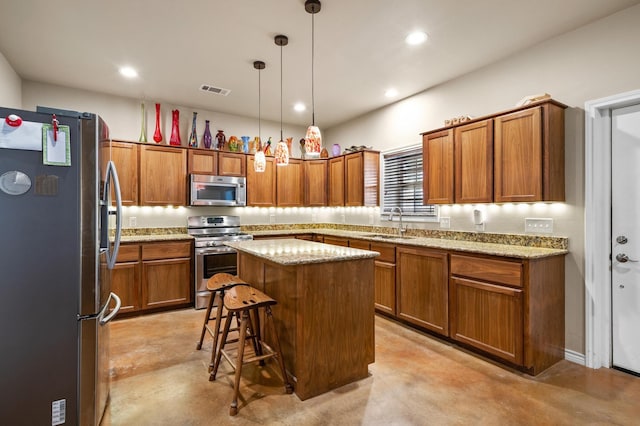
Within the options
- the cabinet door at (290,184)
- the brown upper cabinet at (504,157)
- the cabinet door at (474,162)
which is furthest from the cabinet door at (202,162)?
the cabinet door at (474,162)

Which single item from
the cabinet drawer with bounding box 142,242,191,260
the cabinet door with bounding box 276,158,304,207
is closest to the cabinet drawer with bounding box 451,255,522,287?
the cabinet door with bounding box 276,158,304,207

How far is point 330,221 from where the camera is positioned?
6.00 metres

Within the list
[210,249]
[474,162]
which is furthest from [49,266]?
[474,162]

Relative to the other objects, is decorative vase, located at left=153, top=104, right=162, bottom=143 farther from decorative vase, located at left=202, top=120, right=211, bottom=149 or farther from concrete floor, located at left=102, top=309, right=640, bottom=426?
concrete floor, located at left=102, top=309, right=640, bottom=426

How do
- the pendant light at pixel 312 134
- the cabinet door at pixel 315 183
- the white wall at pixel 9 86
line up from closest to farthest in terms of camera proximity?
the pendant light at pixel 312 134 < the white wall at pixel 9 86 < the cabinet door at pixel 315 183

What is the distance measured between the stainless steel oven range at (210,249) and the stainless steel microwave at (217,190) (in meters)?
0.29

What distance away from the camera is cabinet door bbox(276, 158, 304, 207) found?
5.42m

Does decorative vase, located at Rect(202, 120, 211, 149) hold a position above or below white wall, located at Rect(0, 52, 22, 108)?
below

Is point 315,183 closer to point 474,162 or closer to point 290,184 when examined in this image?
point 290,184

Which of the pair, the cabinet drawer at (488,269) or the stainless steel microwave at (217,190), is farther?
the stainless steel microwave at (217,190)

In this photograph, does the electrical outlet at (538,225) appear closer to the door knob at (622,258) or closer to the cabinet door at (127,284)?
the door knob at (622,258)

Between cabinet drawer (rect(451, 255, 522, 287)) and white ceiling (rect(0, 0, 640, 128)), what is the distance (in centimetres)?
198

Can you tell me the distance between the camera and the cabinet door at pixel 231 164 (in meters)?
4.84

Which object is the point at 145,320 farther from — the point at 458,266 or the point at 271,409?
the point at 458,266
